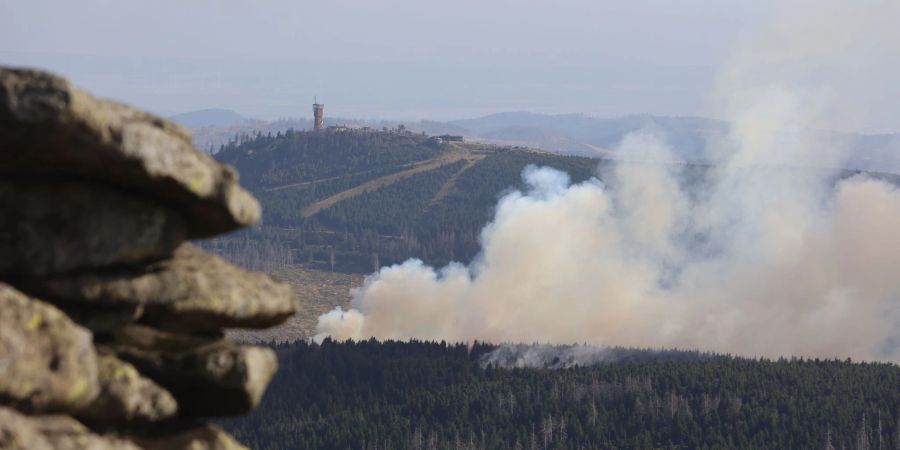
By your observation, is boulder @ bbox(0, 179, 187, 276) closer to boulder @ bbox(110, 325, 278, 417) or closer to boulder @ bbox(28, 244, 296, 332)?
boulder @ bbox(28, 244, 296, 332)

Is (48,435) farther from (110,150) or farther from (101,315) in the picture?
(110,150)

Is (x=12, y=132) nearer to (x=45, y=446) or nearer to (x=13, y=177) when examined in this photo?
(x=13, y=177)

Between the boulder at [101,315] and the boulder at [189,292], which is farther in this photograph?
the boulder at [101,315]

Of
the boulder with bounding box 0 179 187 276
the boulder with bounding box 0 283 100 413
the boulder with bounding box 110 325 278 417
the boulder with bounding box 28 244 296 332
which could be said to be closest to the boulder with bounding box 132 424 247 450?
the boulder with bounding box 110 325 278 417

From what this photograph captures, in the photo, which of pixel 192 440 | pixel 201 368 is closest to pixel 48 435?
pixel 192 440

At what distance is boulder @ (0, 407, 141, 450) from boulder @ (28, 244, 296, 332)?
11.1 feet

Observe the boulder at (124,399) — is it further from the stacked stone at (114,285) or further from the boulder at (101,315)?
the boulder at (101,315)

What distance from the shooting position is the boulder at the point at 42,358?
1412 inches

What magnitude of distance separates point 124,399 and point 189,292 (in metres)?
3.80

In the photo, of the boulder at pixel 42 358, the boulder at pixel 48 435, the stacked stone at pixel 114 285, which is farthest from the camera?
the stacked stone at pixel 114 285

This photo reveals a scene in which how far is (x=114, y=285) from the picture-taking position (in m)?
40.9

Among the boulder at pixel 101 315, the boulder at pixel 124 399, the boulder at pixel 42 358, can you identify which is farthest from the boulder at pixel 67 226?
the boulder at pixel 124 399

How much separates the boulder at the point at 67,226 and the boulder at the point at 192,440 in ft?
15.8

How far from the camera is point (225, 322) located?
44312 mm
